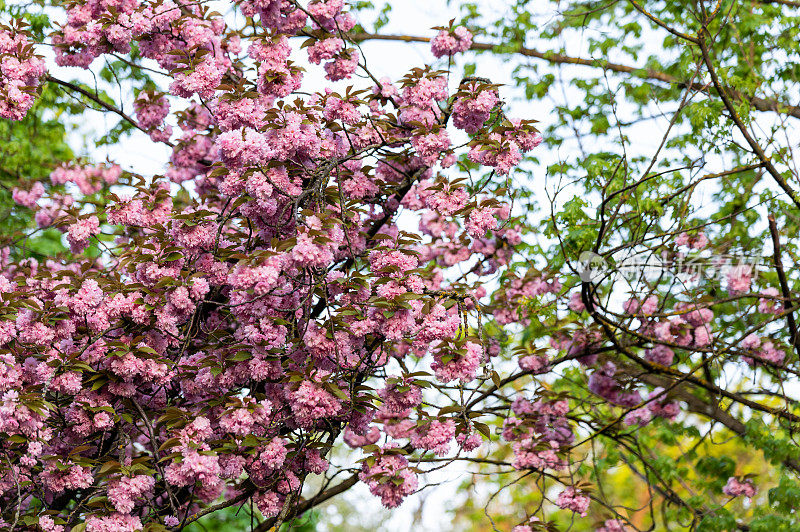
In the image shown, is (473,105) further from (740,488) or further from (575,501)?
(740,488)

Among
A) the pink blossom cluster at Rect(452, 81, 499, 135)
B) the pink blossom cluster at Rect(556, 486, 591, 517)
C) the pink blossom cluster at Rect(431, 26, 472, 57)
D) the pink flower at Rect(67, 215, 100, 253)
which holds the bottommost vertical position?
the pink blossom cluster at Rect(556, 486, 591, 517)

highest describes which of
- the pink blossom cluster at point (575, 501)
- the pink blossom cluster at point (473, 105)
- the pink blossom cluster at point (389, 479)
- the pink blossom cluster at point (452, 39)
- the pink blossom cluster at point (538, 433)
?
the pink blossom cluster at point (452, 39)

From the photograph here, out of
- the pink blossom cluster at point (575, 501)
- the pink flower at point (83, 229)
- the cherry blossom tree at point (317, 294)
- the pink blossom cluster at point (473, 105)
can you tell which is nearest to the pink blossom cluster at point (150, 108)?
the cherry blossom tree at point (317, 294)

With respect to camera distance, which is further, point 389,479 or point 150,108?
point 150,108

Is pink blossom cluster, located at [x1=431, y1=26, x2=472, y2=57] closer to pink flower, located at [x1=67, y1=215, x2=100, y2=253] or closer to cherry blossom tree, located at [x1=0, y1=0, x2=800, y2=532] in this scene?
cherry blossom tree, located at [x1=0, y1=0, x2=800, y2=532]

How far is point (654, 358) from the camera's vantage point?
15.8 ft

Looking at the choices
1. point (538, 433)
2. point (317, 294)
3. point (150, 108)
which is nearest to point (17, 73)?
point (150, 108)

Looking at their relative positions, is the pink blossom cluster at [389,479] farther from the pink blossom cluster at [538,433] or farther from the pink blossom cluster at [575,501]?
the pink blossom cluster at [575,501]

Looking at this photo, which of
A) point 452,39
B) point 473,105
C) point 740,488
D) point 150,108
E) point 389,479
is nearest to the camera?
point 389,479

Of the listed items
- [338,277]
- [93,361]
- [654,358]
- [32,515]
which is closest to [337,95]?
[338,277]

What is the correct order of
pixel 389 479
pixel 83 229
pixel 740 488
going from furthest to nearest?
pixel 740 488, pixel 83 229, pixel 389 479

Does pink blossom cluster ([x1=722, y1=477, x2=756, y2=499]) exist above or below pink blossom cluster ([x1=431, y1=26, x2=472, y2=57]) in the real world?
below

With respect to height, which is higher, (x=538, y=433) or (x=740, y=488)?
(x=538, y=433)

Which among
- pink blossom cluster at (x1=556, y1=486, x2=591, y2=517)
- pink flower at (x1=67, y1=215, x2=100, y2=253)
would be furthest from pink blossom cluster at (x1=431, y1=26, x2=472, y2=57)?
pink blossom cluster at (x1=556, y1=486, x2=591, y2=517)
